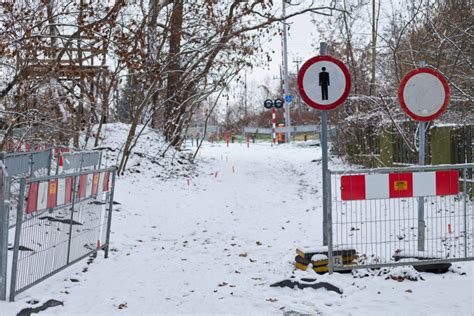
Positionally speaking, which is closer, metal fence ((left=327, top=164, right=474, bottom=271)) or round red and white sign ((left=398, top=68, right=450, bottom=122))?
metal fence ((left=327, top=164, right=474, bottom=271))

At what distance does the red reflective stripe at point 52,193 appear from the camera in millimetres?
5941

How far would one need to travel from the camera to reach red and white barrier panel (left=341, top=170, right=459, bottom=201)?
6289 mm

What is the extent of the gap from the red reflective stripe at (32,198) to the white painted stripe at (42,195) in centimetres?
6

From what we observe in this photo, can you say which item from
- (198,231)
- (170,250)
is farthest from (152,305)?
(198,231)

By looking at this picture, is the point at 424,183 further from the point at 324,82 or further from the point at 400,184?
the point at 324,82

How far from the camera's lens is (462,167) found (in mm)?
6516

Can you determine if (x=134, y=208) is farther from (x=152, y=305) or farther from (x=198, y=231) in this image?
(x=152, y=305)

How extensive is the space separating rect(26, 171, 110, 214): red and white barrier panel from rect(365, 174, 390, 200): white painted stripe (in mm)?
3490

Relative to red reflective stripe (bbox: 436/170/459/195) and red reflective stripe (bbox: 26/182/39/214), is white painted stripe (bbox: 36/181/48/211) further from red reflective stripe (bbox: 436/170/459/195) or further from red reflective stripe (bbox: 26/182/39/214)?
red reflective stripe (bbox: 436/170/459/195)

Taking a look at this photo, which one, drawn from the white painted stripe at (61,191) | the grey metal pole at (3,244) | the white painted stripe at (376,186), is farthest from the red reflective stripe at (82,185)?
the white painted stripe at (376,186)

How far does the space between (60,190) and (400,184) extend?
3937mm

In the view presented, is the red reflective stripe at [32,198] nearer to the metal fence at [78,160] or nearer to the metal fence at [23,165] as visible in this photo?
the metal fence at [23,165]

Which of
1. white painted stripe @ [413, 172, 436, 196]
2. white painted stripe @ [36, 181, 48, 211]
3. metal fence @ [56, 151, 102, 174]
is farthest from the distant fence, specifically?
white painted stripe @ [36, 181, 48, 211]

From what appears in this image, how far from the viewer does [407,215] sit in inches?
298
